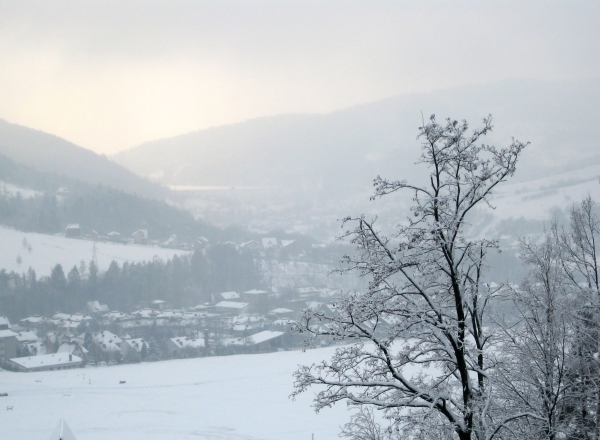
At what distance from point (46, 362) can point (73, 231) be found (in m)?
40.8

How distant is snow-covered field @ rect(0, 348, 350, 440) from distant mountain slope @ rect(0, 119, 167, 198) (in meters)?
76.6

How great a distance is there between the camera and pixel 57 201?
82.6m

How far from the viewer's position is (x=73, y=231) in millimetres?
72750

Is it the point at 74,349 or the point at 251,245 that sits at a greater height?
the point at 251,245

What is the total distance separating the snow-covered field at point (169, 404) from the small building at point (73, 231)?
41.7 meters

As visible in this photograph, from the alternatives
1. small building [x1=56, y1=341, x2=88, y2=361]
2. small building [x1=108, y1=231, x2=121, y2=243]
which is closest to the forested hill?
small building [x1=108, y1=231, x2=121, y2=243]

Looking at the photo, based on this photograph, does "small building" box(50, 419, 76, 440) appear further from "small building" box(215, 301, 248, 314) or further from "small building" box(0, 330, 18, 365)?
"small building" box(215, 301, 248, 314)

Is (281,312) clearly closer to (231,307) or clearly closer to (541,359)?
(231,307)

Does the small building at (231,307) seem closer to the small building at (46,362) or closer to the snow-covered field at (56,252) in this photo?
the snow-covered field at (56,252)

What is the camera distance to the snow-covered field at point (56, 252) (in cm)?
5675

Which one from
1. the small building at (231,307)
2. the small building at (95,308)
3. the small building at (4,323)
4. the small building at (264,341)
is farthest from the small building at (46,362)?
the small building at (231,307)

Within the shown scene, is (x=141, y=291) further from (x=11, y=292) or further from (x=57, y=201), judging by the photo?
(x=57, y=201)

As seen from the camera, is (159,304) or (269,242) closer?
(159,304)

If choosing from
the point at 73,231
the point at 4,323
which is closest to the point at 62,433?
the point at 4,323
